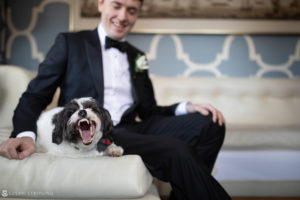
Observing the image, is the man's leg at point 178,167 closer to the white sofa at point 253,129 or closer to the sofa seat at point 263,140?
the white sofa at point 253,129

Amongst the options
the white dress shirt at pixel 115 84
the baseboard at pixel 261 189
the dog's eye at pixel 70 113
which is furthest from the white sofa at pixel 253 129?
the dog's eye at pixel 70 113

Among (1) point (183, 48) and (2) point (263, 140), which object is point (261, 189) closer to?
(2) point (263, 140)

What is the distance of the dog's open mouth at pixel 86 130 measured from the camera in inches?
42.1

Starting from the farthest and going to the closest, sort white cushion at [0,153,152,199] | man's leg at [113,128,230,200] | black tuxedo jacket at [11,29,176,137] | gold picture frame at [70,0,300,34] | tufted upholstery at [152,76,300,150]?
A: gold picture frame at [70,0,300,34], tufted upholstery at [152,76,300,150], black tuxedo jacket at [11,29,176,137], man's leg at [113,128,230,200], white cushion at [0,153,152,199]

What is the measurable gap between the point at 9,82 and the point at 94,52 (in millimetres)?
762

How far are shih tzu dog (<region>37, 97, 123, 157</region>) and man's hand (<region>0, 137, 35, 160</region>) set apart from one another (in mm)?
109

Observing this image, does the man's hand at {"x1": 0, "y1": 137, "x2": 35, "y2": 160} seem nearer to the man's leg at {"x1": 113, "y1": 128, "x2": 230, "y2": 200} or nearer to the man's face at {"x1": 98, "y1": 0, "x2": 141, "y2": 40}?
the man's leg at {"x1": 113, "y1": 128, "x2": 230, "y2": 200}

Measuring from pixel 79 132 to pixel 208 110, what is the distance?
2.46 feet

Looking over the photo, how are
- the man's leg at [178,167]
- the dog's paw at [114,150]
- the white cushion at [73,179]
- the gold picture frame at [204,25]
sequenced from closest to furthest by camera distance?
the white cushion at [73,179]
the man's leg at [178,167]
the dog's paw at [114,150]
the gold picture frame at [204,25]

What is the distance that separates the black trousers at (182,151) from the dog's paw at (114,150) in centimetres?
5

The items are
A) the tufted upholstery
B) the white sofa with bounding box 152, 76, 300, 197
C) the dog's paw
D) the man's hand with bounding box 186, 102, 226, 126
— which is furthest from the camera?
the tufted upholstery

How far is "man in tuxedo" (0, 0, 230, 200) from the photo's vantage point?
41.1 inches

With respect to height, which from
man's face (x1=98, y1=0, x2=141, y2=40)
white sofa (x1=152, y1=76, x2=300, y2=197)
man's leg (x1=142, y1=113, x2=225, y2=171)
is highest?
man's face (x1=98, y1=0, x2=141, y2=40)

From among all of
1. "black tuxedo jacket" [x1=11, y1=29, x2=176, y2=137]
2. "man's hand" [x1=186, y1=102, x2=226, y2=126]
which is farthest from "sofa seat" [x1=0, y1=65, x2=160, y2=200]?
"man's hand" [x1=186, y1=102, x2=226, y2=126]
